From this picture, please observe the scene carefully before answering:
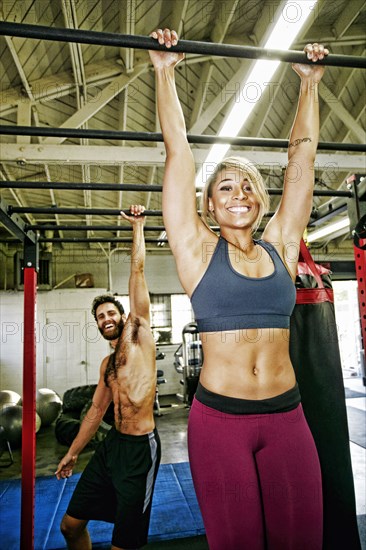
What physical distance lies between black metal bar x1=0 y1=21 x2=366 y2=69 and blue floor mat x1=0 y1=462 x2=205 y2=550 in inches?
120

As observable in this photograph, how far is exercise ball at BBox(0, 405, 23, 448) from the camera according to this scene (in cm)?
613

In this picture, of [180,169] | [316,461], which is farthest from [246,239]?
[316,461]

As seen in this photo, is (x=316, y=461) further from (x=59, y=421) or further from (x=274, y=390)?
(x=59, y=421)

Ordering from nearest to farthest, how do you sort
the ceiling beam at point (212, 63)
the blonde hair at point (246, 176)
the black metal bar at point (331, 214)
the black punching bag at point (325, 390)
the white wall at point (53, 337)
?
the blonde hair at point (246, 176) < the black punching bag at point (325, 390) < the black metal bar at point (331, 214) < the ceiling beam at point (212, 63) < the white wall at point (53, 337)

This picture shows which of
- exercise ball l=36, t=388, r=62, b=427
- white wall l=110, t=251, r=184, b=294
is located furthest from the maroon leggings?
white wall l=110, t=251, r=184, b=294

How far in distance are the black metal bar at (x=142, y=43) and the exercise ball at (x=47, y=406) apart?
7.39 meters

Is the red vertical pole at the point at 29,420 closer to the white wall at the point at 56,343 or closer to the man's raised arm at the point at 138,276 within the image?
the man's raised arm at the point at 138,276

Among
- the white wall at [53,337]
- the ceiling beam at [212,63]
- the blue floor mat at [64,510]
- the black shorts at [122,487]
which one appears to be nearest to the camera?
the black shorts at [122,487]

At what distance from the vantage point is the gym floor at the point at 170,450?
4559 mm

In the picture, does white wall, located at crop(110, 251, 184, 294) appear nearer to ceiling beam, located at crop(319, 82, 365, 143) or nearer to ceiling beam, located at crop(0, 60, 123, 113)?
ceiling beam, located at crop(319, 82, 365, 143)

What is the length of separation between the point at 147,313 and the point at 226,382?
5.18 feet

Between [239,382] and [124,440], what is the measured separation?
1.45m

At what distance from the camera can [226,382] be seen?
119 cm

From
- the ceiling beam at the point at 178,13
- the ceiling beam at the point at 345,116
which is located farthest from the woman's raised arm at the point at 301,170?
the ceiling beam at the point at 345,116
